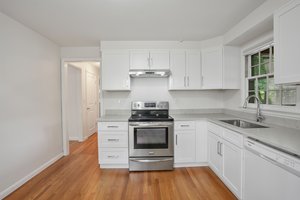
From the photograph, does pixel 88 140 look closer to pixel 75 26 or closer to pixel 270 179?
pixel 75 26

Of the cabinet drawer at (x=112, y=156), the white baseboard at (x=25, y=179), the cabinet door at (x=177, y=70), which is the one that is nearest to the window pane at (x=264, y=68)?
the cabinet door at (x=177, y=70)

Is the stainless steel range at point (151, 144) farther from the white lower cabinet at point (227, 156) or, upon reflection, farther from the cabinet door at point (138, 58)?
the cabinet door at point (138, 58)

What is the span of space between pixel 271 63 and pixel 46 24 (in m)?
3.46

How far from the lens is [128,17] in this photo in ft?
6.95

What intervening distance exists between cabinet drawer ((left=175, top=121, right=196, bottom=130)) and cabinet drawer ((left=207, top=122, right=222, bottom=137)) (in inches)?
10.0

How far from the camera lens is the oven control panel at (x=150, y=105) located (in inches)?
121

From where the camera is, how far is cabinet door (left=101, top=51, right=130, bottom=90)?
9.62 feet

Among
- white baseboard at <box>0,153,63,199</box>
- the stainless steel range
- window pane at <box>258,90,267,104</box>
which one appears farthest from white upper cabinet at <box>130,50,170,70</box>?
white baseboard at <box>0,153,63,199</box>

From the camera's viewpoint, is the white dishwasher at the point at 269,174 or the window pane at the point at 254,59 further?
the window pane at the point at 254,59

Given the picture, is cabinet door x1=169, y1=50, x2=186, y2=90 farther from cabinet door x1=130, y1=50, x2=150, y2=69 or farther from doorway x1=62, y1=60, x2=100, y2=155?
doorway x1=62, y1=60, x2=100, y2=155

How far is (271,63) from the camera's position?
220cm

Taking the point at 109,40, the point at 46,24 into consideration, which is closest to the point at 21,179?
the point at 46,24

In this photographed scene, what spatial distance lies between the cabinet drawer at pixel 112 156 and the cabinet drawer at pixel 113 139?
0.29 feet

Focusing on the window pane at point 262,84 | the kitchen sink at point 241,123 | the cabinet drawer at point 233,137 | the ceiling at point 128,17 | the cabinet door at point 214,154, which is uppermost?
the ceiling at point 128,17
